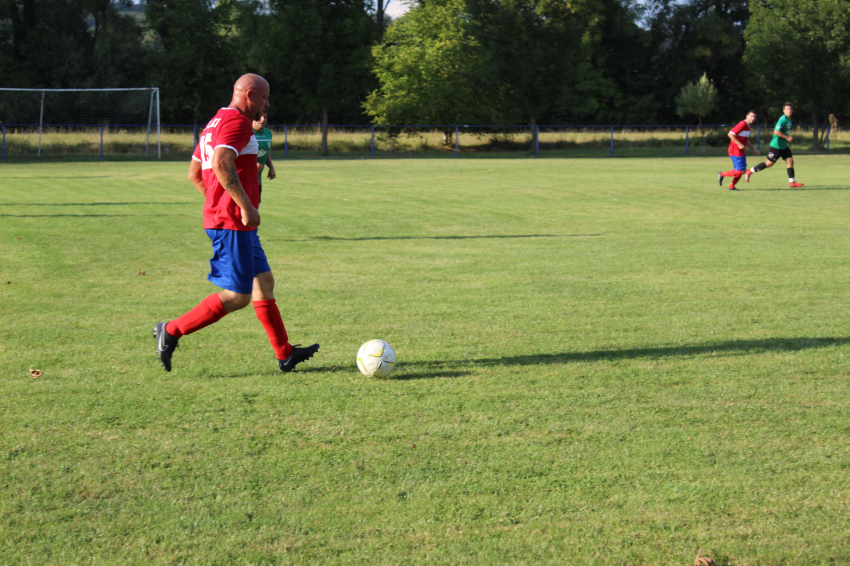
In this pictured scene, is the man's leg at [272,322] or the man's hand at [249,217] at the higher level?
the man's hand at [249,217]

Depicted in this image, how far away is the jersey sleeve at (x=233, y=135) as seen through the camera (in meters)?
4.59

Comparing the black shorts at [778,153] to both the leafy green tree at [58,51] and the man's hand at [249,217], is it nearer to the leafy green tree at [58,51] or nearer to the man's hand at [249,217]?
the man's hand at [249,217]

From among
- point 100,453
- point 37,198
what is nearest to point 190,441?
point 100,453

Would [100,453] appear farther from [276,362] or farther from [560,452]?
[560,452]

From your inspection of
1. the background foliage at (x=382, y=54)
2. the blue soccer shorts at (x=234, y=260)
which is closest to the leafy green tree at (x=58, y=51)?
the background foliage at (x=382, y=54)

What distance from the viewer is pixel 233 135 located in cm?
461

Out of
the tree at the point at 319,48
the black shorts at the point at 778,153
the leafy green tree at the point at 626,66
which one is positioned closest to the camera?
the black shorts at the point at 778,153

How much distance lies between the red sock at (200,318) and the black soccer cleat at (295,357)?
51 centimetres

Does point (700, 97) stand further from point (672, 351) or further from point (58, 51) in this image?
point (672, 351)

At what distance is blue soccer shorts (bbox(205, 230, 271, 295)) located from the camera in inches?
189

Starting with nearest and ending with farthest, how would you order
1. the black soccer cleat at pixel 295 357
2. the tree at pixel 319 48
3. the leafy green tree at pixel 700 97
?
the black soccer cleat at pixel 295 357 → the tree at pixel 319 48 → the leafy green tree at pixel 700 97

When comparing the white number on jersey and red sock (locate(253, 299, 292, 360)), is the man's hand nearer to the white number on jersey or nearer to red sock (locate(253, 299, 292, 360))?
the white number on jersey

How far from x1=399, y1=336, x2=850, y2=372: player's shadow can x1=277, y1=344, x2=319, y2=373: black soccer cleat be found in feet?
2.23

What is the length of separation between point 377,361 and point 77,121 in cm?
4282
